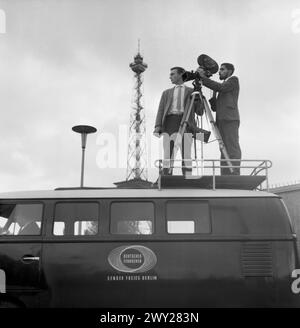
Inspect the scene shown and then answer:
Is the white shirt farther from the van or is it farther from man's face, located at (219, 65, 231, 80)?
the van

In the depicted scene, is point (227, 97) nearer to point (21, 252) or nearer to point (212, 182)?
point (212, 182)

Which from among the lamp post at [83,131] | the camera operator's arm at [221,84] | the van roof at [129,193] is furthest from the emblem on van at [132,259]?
the lamp post at [83,131]

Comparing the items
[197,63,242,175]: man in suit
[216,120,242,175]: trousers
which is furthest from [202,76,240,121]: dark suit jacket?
[216,120,242,175]: trousers

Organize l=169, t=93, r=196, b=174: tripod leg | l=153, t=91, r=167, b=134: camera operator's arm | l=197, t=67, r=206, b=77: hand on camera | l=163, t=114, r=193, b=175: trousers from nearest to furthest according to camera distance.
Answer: l=169, t=93, r=196, b=174: tripod leg < l=163, t=114, r=193, b=175: trousers < l=153, t=91, r=167, b=134: camera operator's arm < l=197, t=67, r=206, b=77: hand on camera

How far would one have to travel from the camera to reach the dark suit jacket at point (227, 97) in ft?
31.8

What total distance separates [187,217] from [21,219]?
3101 mm

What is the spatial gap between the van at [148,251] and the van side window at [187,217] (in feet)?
0.06

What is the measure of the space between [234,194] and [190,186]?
3.36 ft

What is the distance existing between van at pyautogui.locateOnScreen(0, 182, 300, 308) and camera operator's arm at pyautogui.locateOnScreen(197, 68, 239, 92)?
2.83 meters

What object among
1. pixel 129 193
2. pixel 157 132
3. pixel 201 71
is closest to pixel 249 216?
pixel 129 193

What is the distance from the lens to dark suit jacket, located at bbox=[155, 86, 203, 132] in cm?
977

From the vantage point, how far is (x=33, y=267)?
24.4ft
